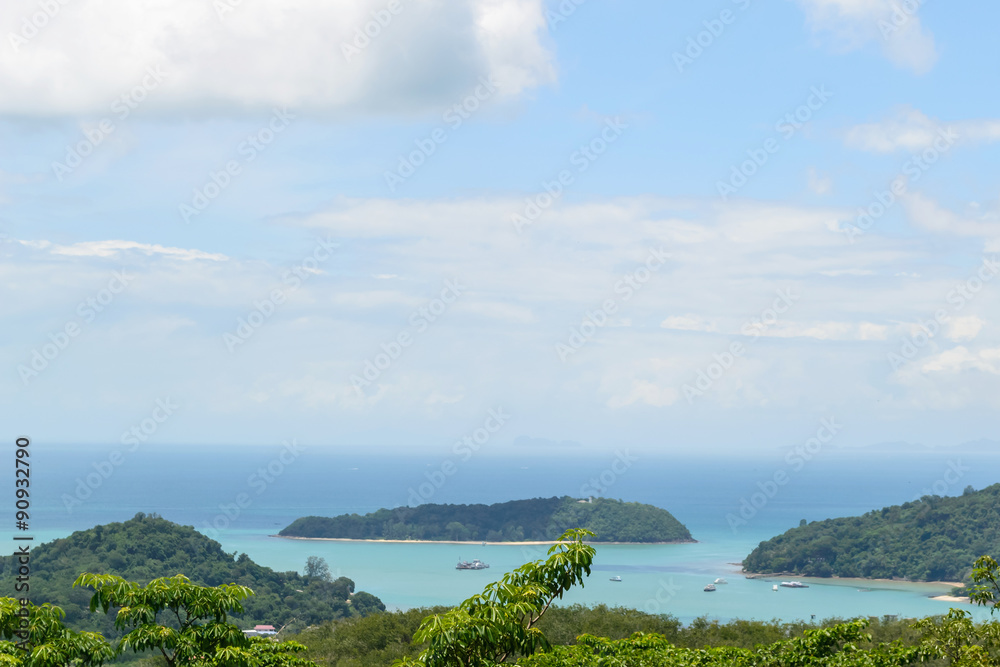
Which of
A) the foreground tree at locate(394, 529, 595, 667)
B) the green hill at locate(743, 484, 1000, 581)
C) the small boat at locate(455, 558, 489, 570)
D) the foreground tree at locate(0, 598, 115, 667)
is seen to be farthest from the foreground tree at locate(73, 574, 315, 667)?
the small boat at locate(455, 558, 489, 570)

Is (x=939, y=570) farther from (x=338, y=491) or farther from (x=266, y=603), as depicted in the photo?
(x=338, y=491)

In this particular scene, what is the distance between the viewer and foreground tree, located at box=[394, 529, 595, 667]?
5.92 m

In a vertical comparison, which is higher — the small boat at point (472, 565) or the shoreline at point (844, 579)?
the small boat at point (472, 565)

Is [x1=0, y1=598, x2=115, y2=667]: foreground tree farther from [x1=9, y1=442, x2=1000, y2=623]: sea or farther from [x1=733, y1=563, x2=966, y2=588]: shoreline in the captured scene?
[x1=733, y1=563, x2=966, y2=588]: shoreline

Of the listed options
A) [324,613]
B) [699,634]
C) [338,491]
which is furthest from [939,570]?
Answer: [338,491]

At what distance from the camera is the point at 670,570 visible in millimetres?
96188

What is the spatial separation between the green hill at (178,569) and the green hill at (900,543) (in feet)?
162

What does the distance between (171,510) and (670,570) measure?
8940 centimetres

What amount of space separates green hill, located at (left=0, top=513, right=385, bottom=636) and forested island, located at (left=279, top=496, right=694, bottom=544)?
59540 mm

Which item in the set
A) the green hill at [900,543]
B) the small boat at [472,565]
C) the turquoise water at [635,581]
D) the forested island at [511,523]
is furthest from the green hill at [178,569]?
the forested island at [511,523]

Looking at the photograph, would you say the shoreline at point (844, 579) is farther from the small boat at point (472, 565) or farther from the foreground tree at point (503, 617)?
the foreground tree at point (503, 617)

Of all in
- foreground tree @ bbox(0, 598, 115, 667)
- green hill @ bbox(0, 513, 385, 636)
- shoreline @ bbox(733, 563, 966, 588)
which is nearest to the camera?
foreground tree @ bbox(0, 598, 115, 667)

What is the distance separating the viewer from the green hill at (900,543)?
79.5 meters

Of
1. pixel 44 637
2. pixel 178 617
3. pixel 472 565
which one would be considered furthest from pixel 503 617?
pixel 472 565
